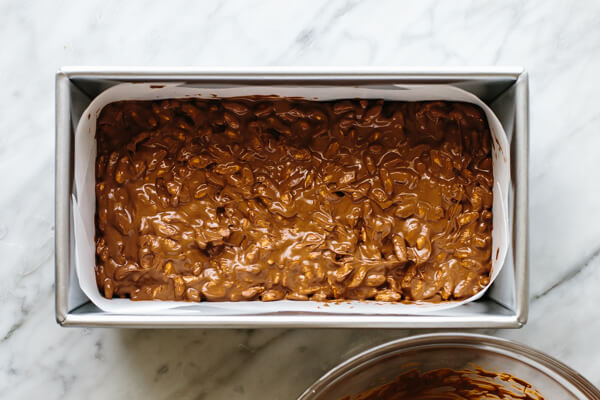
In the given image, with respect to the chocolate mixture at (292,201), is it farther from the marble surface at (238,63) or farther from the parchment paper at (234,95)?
the marble surface at (238,63)

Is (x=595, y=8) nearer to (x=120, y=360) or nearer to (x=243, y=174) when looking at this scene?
(x=243, y=174)

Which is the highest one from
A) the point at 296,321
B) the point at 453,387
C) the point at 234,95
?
the point at 234,95

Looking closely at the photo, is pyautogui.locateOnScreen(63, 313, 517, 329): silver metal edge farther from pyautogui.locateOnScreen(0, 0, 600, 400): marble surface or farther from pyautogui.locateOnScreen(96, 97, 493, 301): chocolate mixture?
pyautogui.locateOnScreen(0, 0, 600, 400): marble surface

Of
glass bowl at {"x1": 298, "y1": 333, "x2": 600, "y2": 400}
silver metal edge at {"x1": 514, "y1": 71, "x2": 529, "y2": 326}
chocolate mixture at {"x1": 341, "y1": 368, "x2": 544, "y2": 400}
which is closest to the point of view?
silver metal edge at {"x1": 514, "y1": 71, "x2": 529, "y2": 326}

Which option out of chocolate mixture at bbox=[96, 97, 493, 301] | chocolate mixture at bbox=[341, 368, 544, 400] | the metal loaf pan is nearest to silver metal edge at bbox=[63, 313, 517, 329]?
the metal loaf pan

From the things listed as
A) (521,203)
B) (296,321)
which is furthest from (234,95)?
(521,203)

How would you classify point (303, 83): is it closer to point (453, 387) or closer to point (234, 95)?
point (234, 95)
